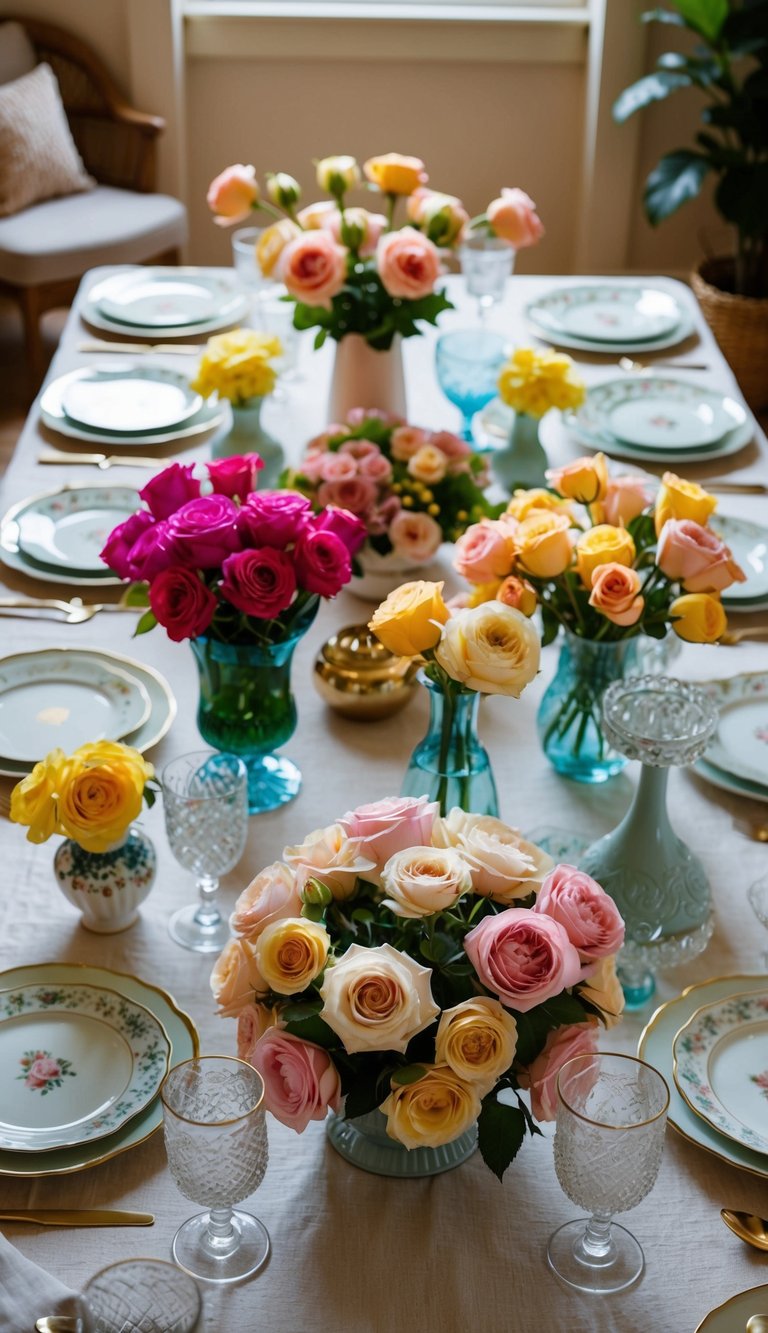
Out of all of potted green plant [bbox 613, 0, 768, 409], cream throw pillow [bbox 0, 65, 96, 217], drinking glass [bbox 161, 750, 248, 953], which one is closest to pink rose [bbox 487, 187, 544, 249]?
drinking glass [bbox 161, 750, 248, 953]

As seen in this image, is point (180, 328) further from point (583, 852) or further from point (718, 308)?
point (718, 308)

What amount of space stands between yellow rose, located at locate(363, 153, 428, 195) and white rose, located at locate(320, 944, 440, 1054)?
1.29 metres

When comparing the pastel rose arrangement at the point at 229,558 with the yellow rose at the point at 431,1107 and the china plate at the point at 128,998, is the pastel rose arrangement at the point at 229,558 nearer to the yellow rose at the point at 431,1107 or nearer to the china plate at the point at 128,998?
the china plate at the point at 128,998

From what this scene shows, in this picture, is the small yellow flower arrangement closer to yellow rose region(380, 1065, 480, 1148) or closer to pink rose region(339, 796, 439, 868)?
pink rose region(339, 796, 439, 868)

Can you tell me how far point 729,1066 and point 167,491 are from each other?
67 centimetres

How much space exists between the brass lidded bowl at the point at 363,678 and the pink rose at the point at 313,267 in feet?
1.63

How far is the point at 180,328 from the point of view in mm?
2377

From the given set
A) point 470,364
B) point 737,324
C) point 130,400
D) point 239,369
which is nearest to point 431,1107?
point 239,369

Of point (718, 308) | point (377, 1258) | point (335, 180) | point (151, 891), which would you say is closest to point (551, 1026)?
point (377, 1258)

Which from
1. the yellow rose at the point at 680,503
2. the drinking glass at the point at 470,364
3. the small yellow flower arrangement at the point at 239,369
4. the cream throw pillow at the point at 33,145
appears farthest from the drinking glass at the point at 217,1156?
the cream throw pillow at the point at 33,145

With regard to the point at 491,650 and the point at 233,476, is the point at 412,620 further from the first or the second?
the point at 233,476

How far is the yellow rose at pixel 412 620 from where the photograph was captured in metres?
1.11

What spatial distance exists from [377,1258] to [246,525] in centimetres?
61

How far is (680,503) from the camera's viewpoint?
130cm
